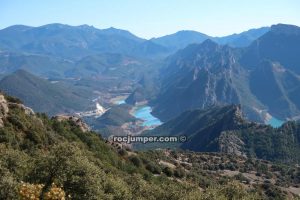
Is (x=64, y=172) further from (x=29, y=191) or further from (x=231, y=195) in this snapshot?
(x=231, y=195)

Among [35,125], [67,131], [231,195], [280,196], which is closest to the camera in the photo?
[231,195]

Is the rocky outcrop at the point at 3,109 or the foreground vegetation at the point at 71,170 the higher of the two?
the rocky outcrop at the point at 3,109

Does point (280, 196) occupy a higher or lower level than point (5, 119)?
lower

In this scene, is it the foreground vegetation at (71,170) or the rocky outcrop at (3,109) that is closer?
the foreground vegetation at (71,170)

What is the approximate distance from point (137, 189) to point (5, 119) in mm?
33291

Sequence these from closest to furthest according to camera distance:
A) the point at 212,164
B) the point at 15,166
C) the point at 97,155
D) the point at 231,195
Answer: the point at 15,166 → the point at 231,195 → the point at 97,155 → the point at 212,164

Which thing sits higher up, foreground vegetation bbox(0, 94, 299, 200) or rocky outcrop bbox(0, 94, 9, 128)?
rocky outcrop bbox(0, 94, 9, 128)

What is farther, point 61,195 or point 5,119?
point 5,119

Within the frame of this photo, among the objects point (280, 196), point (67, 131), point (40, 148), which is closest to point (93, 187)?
point (40, 148)

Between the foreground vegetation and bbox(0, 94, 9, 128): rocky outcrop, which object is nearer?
the foreground vegetation

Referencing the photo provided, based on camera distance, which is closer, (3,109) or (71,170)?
(71,170)

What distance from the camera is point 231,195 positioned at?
65.6 meters

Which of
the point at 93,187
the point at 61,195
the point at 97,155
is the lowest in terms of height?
the point at 97,155

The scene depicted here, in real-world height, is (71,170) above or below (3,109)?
below
